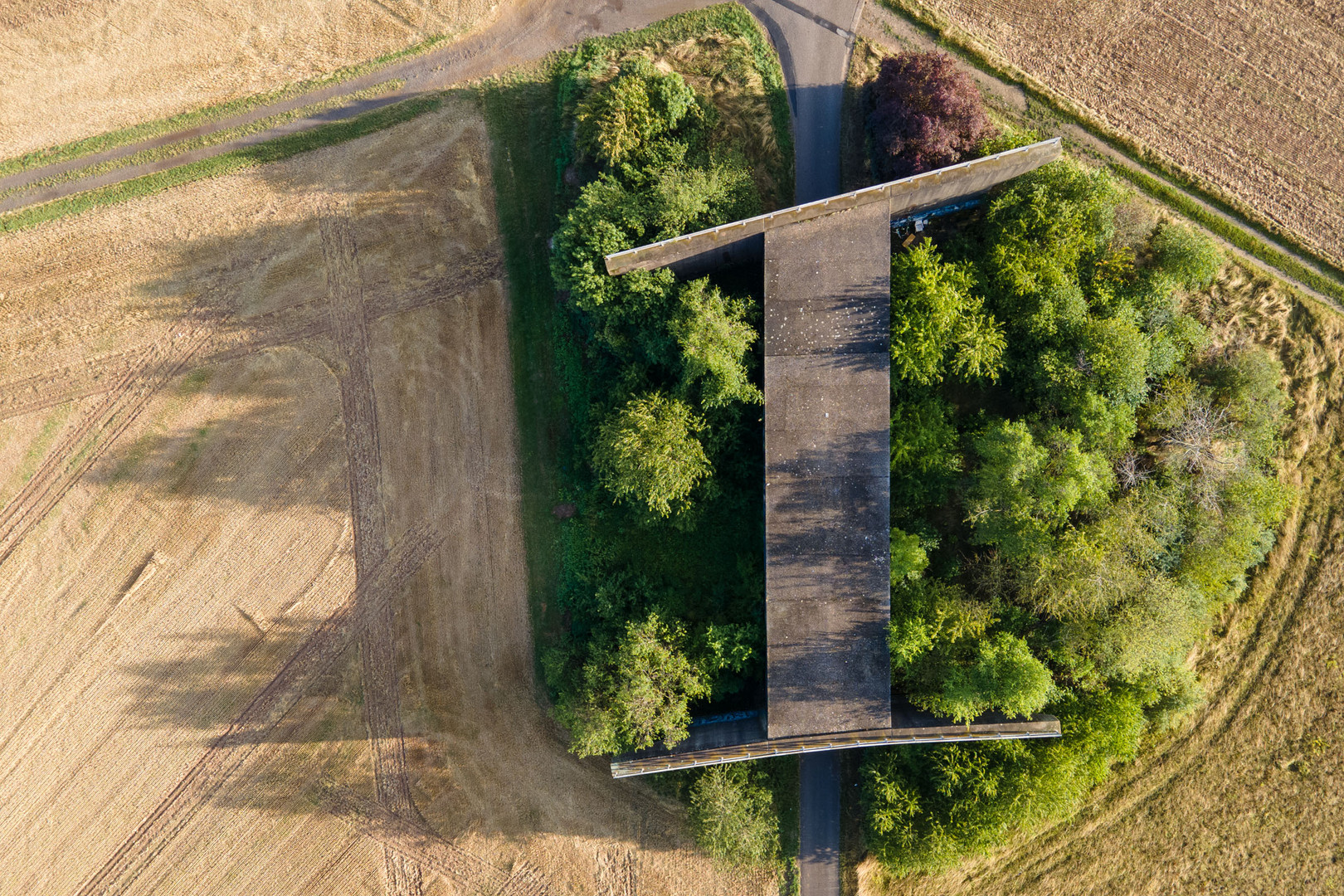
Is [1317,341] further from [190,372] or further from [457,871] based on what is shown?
[190,372]

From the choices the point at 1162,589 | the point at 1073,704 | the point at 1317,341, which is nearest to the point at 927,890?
the point at 1073,704

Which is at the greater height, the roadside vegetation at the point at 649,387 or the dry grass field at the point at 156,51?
the dry grass field at the point at 156,51

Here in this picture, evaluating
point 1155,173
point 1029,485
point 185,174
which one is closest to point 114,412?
point 185,174

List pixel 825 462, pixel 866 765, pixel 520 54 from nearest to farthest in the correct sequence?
pixel 825 462
pixel 866 765
pixel 520 54

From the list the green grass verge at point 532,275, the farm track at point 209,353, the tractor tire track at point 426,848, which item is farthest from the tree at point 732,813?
the farm track at point 209,353

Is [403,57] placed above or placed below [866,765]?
above

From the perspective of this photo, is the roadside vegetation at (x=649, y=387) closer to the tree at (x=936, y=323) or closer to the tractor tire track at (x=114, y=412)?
the tree at (x=936, y=323)

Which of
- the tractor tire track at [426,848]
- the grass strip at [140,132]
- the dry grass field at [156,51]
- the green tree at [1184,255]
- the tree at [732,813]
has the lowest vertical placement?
the tractor tire track at [426,848]
